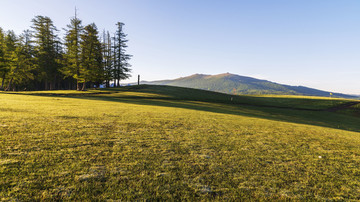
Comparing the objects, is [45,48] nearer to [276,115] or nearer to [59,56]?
[59,56]

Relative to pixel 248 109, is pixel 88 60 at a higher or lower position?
higher

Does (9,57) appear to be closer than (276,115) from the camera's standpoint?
No

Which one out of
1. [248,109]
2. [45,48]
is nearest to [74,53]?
[45,48]

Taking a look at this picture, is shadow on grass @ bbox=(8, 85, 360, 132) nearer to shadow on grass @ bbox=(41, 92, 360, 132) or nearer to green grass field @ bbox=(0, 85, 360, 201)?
shadow on grass @ bbox=(41, 92, 360, 132)

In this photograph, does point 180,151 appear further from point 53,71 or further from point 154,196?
point 53,71

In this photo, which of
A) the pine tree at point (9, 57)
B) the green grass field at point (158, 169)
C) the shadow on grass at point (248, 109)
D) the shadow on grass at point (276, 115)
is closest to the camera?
the green grass field at point (158, 169)

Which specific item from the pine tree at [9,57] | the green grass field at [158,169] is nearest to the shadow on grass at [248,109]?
the green grass field at [158,169]

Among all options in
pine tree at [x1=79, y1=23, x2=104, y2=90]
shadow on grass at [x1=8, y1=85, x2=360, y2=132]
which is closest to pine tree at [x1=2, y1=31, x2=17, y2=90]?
pine tree at [x1=79, y1=23, x2=104, y2=90]

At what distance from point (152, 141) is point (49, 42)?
61150 millimetres

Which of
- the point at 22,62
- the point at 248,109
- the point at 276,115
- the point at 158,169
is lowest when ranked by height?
the point at 276,115

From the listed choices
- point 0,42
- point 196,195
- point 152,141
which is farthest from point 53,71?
point 196,195

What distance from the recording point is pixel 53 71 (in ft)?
163

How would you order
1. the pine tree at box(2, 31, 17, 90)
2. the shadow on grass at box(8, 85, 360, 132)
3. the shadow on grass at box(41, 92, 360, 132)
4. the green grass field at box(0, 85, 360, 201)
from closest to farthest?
the green grass field at box(0, 85, 360, 201) → the shadow on grass at box(41, 92, 360, 132) → the shadow on grass at box(8, 85, 360, 132) → the pine tree at box(2, 31, 17, 90)

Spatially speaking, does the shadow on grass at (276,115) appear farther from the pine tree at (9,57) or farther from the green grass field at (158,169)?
the pine tree at (9,57)
